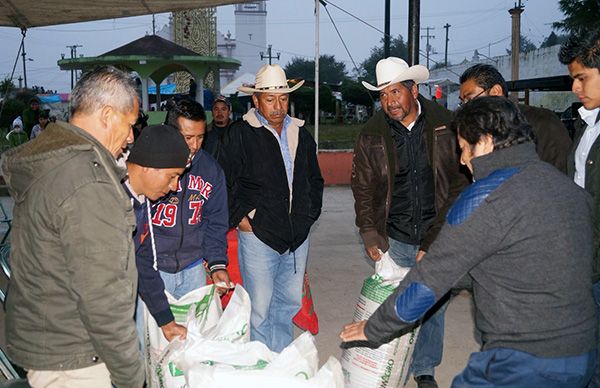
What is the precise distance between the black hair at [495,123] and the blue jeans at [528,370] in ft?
2.38

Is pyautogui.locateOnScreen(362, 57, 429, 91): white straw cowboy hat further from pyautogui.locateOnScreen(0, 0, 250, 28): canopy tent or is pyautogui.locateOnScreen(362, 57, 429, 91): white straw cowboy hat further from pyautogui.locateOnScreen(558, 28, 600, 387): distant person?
pyautogui.locateOnScreen(0, 0, 250, 28): canopy tent

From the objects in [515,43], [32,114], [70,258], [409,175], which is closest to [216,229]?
[409,175]

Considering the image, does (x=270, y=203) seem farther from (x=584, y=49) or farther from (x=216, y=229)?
(x=584, y=49)

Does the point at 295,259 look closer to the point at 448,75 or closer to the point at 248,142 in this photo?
the point at 248,142

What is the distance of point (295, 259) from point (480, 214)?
87.4 inches

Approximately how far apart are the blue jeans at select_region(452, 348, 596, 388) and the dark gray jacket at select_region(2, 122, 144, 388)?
1.20m

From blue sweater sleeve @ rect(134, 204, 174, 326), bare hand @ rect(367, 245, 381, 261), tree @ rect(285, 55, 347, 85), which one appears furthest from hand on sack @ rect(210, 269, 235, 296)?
tree @ rect(285, 55, 347, 85)

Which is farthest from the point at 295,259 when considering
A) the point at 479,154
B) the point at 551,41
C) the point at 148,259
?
the point at 551,41

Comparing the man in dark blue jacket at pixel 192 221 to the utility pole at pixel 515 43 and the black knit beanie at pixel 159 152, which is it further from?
the utility pole at pixel 515 43

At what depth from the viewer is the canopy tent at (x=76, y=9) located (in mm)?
6324

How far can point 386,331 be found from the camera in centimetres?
236

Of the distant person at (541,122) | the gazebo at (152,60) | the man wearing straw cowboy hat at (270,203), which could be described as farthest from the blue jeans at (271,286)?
the gazebo at (152,60)

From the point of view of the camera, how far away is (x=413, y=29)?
664 cm

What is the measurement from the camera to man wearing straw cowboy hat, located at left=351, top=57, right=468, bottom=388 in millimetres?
3926
